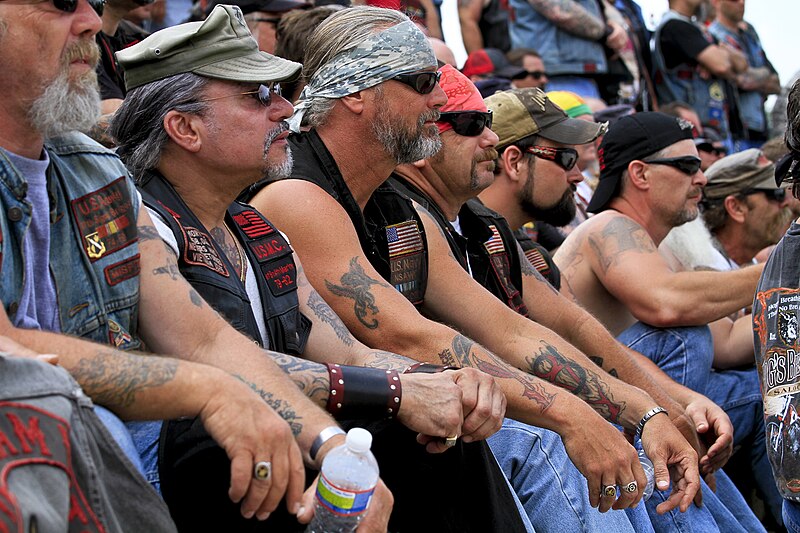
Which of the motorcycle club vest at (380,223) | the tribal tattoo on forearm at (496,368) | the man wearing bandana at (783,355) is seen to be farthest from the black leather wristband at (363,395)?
the man wearing bandana at (783,355)

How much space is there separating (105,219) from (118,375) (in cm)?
64

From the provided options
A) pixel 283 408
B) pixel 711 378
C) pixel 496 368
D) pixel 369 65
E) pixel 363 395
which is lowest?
pixel 711 378

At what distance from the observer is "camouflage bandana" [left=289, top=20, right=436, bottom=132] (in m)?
4.69

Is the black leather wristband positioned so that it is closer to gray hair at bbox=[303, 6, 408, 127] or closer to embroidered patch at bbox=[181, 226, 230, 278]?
embroidered patch at bbox=[181, 226, 230, 278]

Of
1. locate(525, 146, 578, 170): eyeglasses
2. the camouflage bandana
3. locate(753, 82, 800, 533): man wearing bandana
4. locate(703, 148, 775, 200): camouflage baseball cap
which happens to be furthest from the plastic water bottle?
locate(703, 148, 775, 200): camouflage baseball cap

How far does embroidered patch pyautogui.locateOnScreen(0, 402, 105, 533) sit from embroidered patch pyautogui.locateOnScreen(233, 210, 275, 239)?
1.77 meters

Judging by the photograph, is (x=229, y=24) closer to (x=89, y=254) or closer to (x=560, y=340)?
(x=89, y=254)

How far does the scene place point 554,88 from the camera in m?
9.90

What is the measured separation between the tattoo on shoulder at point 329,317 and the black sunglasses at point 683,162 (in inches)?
132

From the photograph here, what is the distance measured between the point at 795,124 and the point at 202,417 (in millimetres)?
2669

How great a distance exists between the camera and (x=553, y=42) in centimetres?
984

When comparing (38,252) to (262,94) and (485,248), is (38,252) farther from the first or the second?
(485,248)

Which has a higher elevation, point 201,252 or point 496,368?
point 201,252

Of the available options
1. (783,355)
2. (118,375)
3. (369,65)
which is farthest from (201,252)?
(783,355)
